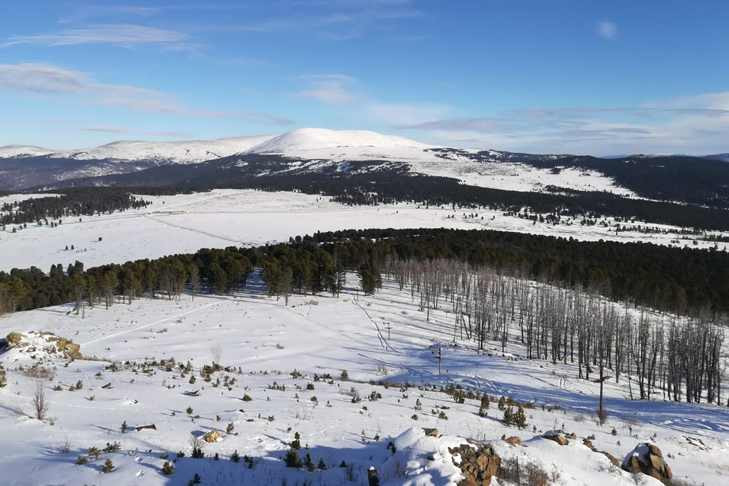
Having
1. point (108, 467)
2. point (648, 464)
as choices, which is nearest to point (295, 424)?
point (108, 467)

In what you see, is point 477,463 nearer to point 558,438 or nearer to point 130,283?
point 558,438

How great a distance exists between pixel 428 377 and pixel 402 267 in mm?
70838

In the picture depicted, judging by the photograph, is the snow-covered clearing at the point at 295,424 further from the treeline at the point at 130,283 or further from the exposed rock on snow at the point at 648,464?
the treeline at the point at 130,283

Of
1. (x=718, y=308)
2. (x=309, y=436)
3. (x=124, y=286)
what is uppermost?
(x=309, y=436)

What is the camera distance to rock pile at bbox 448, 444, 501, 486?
14.5 metres

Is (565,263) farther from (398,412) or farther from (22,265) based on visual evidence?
(22,265)

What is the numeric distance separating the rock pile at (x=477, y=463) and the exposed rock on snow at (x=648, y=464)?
19.0ft

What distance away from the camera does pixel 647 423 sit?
3177 cm

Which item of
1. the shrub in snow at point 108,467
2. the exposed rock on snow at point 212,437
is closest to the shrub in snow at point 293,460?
the exposed rock on snow at point 212,437

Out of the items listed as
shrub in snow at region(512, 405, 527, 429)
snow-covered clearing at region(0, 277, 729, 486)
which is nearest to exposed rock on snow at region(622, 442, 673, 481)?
snow-covered clearing at region(0, 277, 729, 486)

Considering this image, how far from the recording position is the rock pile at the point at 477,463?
47.7 ft

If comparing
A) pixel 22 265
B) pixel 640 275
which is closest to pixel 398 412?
pixel 640 275

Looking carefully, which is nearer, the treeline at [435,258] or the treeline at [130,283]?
the treeline at [130,283]

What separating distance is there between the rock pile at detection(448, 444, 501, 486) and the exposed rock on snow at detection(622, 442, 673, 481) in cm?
579
